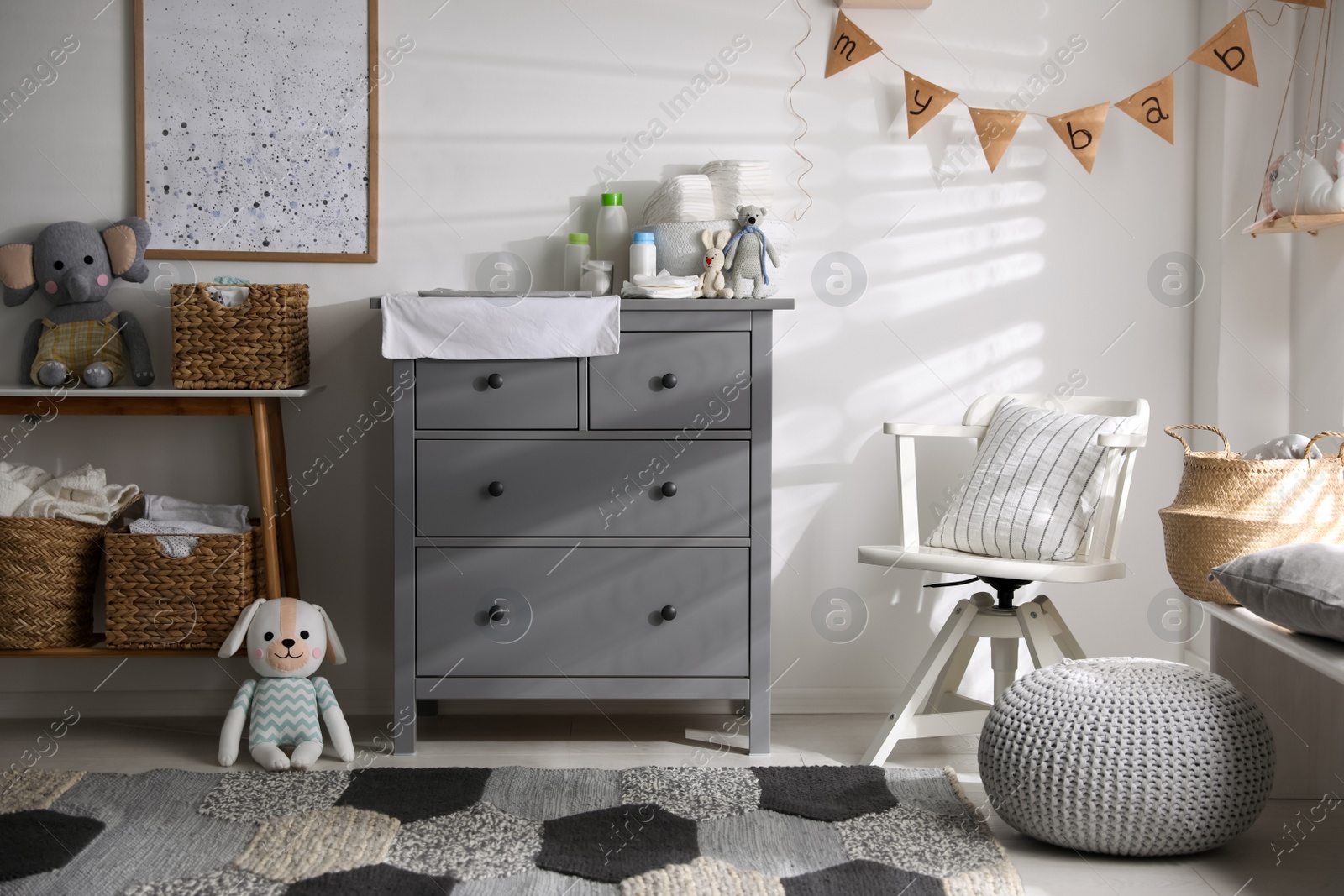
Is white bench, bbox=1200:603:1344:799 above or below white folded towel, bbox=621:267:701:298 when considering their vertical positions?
below

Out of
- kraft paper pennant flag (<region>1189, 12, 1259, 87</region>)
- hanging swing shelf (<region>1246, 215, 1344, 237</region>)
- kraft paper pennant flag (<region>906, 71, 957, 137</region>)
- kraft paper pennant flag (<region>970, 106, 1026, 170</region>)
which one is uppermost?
kraft paper pennant flag (<region>1189, 12, 1259, 87</region>)

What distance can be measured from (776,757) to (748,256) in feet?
3.74

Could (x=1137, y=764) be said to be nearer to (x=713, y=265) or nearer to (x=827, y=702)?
(x=827, y=702)

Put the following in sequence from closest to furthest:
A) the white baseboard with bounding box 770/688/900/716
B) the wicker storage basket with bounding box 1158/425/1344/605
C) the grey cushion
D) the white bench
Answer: the grey cushion
the wicker storage basket with bounding box 1158/425/1344/605
the white bench
the white baseboard with bounding box 770/688/900/716

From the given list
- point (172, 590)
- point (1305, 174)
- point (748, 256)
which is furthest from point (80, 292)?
point (1305, 174)

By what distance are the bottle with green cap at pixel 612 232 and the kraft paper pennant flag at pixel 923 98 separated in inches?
30.2

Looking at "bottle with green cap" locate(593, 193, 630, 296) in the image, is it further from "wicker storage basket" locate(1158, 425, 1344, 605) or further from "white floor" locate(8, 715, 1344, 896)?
A: "wicker storage basket" locate(1158, 425, 1344, 605)

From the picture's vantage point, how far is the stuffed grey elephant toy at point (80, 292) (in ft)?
8.32

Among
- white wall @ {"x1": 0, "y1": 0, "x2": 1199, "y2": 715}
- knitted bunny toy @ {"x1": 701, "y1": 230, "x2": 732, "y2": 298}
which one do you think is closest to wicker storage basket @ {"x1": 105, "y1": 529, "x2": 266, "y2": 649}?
white wall @ {"x1": 0, "y1": 0, "x2": 1199, "y2": 715}

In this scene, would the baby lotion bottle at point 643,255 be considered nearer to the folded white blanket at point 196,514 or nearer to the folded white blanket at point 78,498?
the folded white blanket at point 196,514

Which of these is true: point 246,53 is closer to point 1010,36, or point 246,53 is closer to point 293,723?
point 293,723

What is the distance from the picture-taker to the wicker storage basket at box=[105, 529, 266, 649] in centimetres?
238

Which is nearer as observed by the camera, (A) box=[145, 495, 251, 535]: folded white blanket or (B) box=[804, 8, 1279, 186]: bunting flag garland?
(A) box=[145, 495, 251, 535]: folded white blanket

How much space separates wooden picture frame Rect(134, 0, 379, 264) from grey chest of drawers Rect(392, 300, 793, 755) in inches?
23.6
